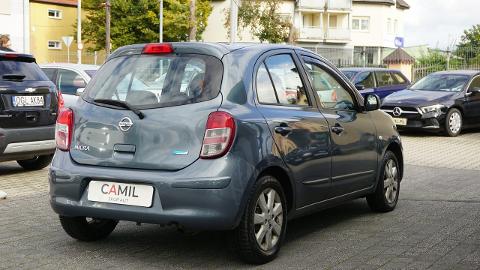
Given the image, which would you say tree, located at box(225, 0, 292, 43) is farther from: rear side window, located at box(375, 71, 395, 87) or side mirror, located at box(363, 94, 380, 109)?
side mirror, located at box(363, 94, 380, 109)

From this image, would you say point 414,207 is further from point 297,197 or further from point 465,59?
point 465,59

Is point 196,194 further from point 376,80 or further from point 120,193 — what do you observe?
point 376,80

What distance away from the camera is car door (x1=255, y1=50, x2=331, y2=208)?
18.8 feet

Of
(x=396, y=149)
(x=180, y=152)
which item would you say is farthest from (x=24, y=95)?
(x=180, y=152)

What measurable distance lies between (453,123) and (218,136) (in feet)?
44.6

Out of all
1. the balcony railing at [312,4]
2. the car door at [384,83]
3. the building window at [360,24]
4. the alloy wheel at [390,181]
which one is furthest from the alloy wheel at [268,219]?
the building window at [360,24]

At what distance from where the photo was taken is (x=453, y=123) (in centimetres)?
1777

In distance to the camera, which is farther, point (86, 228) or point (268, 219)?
point (86, 228)

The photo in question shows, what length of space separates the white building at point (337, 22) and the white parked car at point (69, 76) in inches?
2555

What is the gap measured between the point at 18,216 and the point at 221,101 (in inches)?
121

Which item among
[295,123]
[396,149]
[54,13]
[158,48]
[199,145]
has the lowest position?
[396,149]

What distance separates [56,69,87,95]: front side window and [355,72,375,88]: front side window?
401 inches

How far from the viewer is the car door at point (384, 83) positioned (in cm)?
2214

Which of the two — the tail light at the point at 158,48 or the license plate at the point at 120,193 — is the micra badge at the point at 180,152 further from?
the tail light at the point at 158,48
